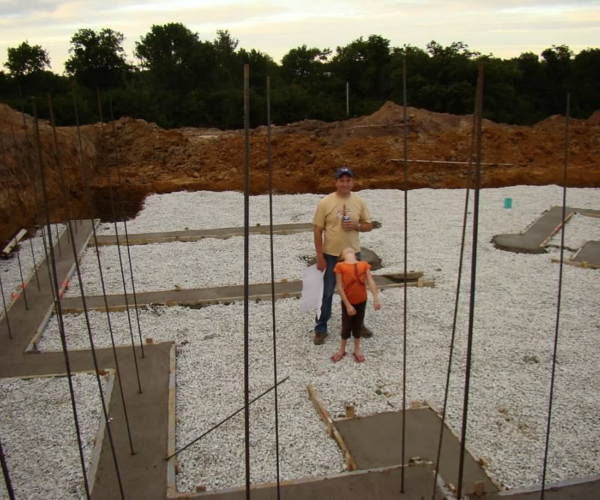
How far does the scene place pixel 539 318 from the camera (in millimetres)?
5586

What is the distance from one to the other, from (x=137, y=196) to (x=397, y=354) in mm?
10123

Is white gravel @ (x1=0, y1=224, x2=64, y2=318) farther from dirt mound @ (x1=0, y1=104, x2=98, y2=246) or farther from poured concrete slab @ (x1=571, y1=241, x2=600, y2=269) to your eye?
poured concrete slab @ (x1=571, y1=241, x2=600, y2=269)

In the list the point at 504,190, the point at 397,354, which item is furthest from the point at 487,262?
the point at 504,190

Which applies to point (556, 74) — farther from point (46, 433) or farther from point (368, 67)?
point (46, 433)

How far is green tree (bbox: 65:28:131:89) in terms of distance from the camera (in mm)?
26219

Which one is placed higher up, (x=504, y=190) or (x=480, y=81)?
(x=480, y=81)

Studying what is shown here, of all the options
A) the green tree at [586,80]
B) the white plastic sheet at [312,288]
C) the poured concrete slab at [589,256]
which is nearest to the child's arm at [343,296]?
the white plastic sheet at [312,288]

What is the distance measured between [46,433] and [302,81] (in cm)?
3318

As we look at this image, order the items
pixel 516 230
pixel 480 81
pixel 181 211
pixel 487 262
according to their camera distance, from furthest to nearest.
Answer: pixel 181 211, pixel 516 230, pixel 487 262, pixel 480 81

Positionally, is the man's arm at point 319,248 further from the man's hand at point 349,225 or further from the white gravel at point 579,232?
the white gravel at point 579,232

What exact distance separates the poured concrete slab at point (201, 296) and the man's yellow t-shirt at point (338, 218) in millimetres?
1690

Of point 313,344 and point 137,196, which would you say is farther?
point 137,196

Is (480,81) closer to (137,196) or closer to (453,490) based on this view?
(453,490)

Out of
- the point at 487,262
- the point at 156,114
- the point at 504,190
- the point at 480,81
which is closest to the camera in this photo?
the point at 480,81
